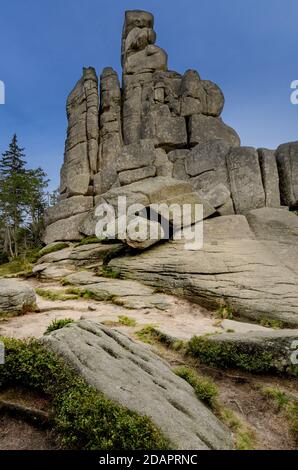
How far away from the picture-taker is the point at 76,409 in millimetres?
6262

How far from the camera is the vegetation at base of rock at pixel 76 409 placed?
5.75 meters

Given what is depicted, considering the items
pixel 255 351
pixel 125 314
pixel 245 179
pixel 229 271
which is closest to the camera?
pixel 255 351

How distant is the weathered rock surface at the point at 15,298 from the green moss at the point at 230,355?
9578 millimetres

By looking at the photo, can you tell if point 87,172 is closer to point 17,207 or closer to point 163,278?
point 17,207

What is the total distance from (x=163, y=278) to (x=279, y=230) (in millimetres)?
10275

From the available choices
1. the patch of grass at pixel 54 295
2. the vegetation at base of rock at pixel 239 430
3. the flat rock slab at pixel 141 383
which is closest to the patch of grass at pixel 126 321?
the flat rock slab at pixel 141 383

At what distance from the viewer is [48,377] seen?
7383mm

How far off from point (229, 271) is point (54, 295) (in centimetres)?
1205

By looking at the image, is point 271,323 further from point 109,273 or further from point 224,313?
point 109,273

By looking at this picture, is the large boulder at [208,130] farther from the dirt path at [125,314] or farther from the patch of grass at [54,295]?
the patch of grass at [54,295]

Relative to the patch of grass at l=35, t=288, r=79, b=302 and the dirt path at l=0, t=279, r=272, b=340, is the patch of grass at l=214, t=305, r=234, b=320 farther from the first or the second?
the patch of grass at l=35, t=288, r=79, b=302

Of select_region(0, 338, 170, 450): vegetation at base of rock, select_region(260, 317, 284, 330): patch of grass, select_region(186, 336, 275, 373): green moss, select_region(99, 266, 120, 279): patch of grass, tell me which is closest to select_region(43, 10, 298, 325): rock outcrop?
select_region(260, 317, 284, 330): patch of grass

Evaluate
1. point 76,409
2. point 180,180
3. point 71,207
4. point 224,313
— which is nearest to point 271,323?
point 224,313
